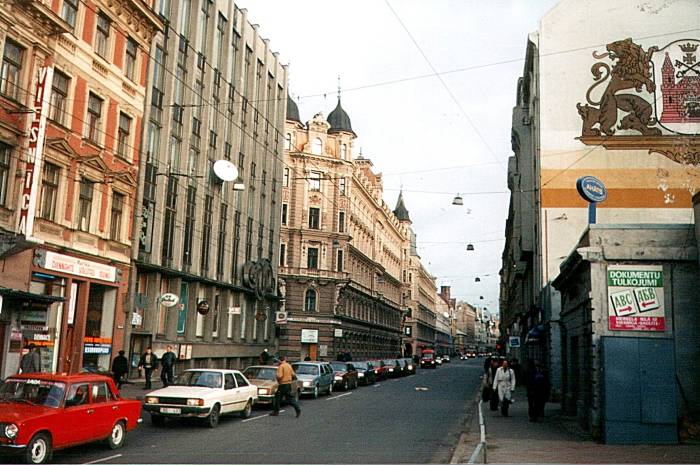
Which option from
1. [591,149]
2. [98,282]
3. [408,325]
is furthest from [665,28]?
[408,325]

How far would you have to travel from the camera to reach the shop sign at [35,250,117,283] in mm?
22703

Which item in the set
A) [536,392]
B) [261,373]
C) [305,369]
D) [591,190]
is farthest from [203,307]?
[591,190]

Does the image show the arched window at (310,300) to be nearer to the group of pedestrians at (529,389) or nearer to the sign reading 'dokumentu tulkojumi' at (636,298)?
the group of pedestrians at (529,389)

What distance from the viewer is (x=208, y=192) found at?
3644cm

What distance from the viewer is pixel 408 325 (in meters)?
118

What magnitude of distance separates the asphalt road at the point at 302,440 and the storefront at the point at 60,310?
6663 mm

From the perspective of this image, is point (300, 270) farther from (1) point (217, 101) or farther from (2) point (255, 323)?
(1) point (217, 101)

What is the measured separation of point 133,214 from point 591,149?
20121mm

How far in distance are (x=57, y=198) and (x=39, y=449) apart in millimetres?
14825

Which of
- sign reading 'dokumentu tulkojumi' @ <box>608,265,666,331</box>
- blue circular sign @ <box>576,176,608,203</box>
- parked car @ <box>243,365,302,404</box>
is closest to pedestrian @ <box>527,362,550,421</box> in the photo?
sign reading 'dokumentu tulkojumi' @ <box>608,265,666,331</box>

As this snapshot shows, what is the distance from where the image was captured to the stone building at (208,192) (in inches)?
1213

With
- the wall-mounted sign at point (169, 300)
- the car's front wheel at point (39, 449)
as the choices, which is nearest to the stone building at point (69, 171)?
the wall-mounted sign at point (169, 300)

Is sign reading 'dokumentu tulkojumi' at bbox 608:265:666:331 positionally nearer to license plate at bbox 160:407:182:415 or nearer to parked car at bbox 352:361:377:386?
license plate at bbox 160:407:182:415

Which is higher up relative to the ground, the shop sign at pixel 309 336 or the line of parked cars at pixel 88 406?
the shop sign at pixel 309 336
